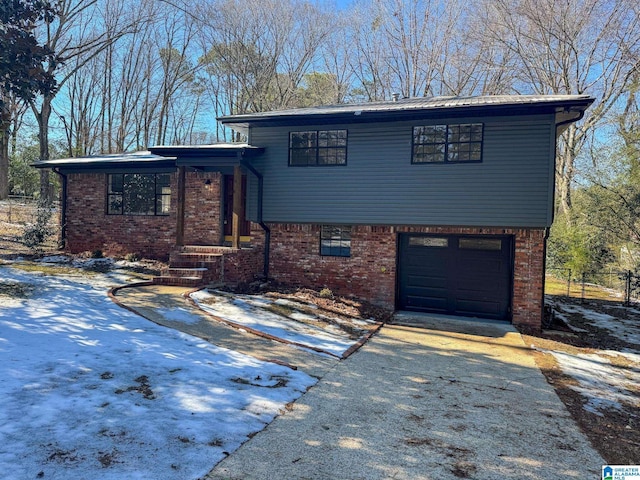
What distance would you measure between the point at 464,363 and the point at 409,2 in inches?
903

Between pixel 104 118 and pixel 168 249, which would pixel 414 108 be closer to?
pixel 168 249

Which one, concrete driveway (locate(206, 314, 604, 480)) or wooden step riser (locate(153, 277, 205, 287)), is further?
wooden step riser (locate(153, 277, 205, 287))

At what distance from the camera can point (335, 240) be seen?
36.7 feet

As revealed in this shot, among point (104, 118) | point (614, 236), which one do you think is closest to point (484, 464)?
point (614, 236)

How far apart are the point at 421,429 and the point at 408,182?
7.00 meters

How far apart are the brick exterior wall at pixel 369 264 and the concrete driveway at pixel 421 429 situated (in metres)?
3.46

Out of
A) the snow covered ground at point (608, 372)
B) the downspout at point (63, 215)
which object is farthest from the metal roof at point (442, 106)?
the downspout at point (63, 215)

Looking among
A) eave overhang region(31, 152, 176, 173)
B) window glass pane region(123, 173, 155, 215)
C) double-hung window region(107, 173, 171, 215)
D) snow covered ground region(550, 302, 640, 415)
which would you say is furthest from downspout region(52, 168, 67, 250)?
snow covered ground region(550, 302, 640, 415)

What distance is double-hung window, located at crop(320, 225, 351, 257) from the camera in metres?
11.0

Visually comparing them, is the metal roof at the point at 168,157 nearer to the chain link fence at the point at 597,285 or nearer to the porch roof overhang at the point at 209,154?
the porch roof overhang at the point at 209,154

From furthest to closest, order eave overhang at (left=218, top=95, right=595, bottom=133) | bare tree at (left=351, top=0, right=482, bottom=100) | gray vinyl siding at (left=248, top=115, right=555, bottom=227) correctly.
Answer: bare tree at (left=351, top=0, right=482, bottom=100)
gray vinyl siding at (left=248, top=115, right=555, bottom=227)
eave overhang at (left=218, top=95, right=595, bottom=133)

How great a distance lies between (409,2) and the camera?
23.3m

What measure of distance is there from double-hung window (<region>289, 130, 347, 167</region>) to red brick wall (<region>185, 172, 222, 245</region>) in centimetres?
283

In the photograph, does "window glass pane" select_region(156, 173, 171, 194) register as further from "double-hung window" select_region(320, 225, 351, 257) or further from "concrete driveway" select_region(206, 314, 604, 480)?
"concrete driveway" select_region(206, 314, 604, 480)
